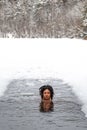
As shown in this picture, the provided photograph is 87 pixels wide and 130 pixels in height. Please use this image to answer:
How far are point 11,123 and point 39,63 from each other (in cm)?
965

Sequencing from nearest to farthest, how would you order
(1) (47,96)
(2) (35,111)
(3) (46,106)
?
1. (2) (35,111)
2. (3) (46,106)
3. (1) (47,96)

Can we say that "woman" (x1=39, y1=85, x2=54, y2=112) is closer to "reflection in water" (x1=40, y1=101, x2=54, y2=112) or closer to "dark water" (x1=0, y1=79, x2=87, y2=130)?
"reflection in water" (x1=40, y1=101, x2=54, y2=112)

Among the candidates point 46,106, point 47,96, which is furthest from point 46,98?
point 46,106

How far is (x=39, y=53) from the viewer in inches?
846

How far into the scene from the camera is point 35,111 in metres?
8.80

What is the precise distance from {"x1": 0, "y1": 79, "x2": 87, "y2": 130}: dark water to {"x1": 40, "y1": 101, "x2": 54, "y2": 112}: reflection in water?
83 mm

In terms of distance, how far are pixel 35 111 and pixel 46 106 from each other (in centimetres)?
44

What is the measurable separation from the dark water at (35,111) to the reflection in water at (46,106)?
0.08 metres

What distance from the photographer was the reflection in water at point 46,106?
8966mm

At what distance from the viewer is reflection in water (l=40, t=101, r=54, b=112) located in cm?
897

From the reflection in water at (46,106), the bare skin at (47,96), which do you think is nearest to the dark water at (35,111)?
the reflection in water at (46,106)

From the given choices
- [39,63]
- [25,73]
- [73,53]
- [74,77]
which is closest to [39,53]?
[73,53]

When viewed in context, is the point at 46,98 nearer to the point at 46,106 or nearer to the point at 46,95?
the point at 46,95

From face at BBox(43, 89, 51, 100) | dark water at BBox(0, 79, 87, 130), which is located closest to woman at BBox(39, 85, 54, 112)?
face at BBox(43, 89, 51, 100)
